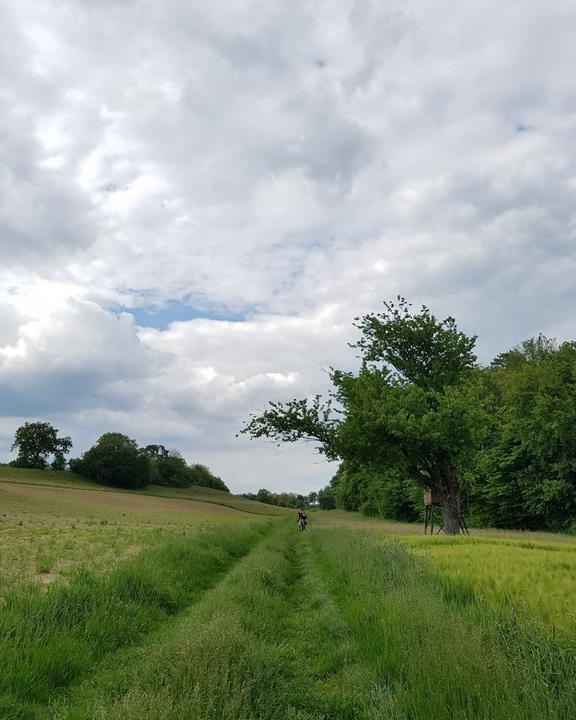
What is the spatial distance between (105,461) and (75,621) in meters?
121

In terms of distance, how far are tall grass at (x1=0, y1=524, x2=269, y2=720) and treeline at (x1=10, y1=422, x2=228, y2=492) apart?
375 ft

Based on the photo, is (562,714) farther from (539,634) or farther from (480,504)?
(480,504)

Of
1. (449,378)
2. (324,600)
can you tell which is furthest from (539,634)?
(449,378)

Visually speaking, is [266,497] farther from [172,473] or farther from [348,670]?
[348,670]

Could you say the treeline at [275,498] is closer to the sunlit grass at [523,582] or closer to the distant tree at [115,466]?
the distant tree at [115,466]

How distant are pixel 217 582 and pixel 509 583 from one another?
8607mm

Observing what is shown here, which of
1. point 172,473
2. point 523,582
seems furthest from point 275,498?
point 523,582

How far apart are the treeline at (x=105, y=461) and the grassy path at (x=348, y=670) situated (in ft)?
392

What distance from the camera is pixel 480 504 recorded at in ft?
185

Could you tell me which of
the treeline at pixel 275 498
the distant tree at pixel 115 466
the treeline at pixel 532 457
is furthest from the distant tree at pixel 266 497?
the treeline at pixel 532 457

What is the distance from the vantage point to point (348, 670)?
23.5 feet

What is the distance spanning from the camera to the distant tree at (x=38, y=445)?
130 m

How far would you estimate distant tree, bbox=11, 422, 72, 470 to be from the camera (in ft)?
426

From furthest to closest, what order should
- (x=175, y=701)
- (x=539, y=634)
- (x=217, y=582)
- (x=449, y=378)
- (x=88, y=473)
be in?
1. (x=88, y=473)
2. (x=449, y=378)
3. (x=217, y=582)
4. (x=539, y=634)
5. (x=175, y=701)
